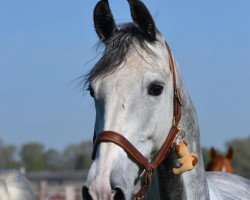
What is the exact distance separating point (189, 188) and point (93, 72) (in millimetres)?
973

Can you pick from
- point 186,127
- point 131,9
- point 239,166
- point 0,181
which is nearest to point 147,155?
point 186,127

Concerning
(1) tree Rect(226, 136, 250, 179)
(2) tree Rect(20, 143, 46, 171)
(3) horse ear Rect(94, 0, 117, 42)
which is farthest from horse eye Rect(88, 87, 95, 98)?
(2) tree Rect(20, 143, 46, 171)

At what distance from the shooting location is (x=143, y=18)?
5367mm

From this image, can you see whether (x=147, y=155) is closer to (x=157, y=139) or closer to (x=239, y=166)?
(x=157, y=139)

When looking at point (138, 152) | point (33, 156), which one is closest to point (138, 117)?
point (138, 152)

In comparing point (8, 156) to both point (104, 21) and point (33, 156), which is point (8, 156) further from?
point (104, 21)

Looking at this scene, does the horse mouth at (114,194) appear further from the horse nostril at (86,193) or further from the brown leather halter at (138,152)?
the brown leather halter at (138,152)

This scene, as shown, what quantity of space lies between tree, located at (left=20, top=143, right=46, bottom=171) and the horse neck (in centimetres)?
6247

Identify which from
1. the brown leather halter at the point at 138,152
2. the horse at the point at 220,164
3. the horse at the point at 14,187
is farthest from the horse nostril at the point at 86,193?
the horse at the point at 220,164

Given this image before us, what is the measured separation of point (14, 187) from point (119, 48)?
270cm

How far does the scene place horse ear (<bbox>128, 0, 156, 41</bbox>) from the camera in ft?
17.4

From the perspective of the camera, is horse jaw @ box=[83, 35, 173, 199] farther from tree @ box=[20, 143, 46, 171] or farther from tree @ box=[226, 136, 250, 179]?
tree @ box=[20, 143, 46, 171]

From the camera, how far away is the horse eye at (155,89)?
→ 5.17 m

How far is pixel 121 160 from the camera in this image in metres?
4.94
